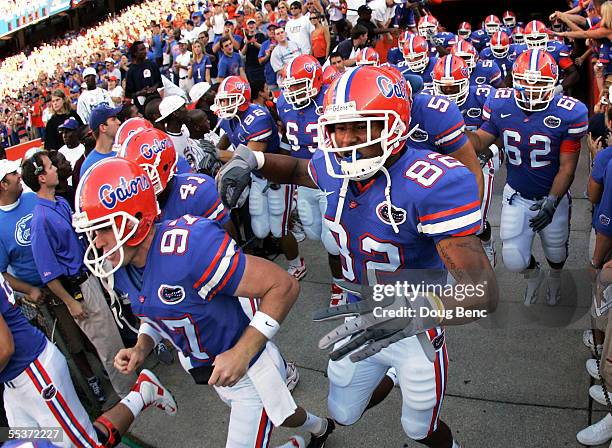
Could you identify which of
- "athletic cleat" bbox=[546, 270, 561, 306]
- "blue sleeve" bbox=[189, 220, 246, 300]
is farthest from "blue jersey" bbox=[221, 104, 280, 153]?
"blue sleeve" bbox=[189, 220, 246, 300]

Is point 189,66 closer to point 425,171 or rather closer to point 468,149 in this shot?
point 468,149

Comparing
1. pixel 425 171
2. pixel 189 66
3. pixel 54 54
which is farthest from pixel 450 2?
pixel 54 54

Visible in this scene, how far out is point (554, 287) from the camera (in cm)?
454

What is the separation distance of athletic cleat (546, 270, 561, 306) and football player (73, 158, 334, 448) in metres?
2.77

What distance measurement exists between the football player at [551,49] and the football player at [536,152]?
14.1 feet

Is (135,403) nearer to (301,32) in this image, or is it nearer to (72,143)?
(72,143)

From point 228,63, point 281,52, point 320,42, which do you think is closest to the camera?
point 281,52

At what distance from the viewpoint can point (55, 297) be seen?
422 cm

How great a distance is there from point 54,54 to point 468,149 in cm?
2536

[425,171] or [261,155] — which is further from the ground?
[425,171]

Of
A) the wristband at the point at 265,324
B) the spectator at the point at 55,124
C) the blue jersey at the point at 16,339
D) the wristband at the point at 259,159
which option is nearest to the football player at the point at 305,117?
the wristband at the point at 259,159

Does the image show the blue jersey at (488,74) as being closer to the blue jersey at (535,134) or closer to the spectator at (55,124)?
the blue jersey at (535,134)

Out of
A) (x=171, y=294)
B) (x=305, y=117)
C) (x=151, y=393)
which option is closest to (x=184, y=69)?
(x=305, y=117)

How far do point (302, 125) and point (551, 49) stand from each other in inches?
203
